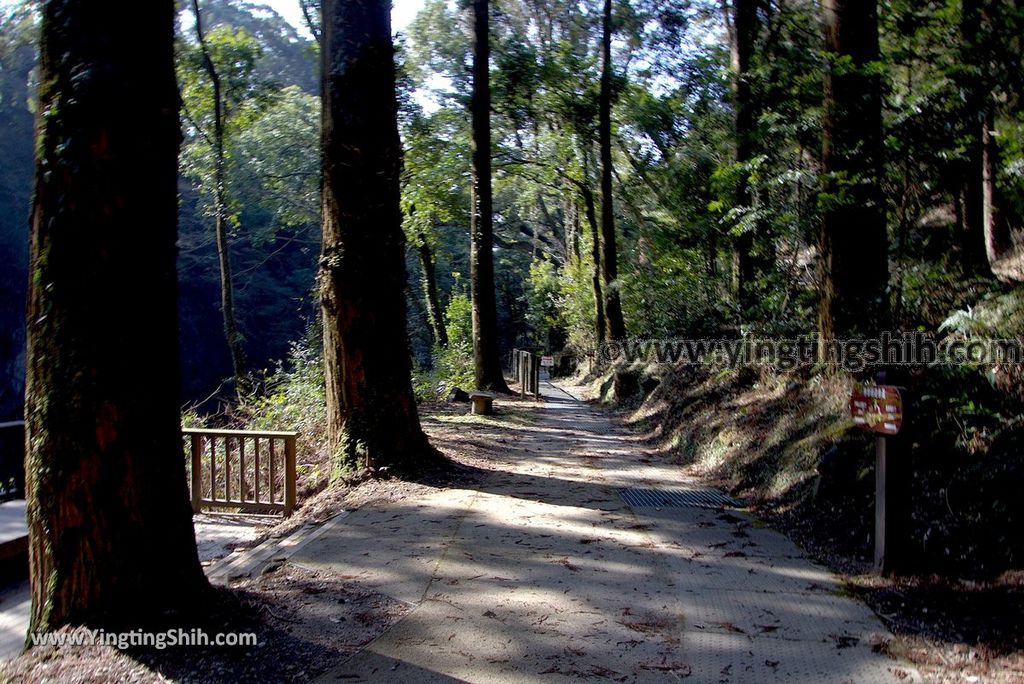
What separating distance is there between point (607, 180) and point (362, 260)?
52.6 feet

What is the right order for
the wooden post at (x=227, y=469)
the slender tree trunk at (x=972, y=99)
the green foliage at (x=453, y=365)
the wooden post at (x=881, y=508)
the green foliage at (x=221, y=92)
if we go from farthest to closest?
the green foliage at (x=221, y=92)
the green foliage at (x=453, y=365)
the wooden post at (x=227, y=469)
the slender tree trunk at (x=972, y=99)
the wooden post at (x=881, y=508)

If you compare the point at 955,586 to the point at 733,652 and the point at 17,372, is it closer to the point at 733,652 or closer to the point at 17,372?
the point at 733,652

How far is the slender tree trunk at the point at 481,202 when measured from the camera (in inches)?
674

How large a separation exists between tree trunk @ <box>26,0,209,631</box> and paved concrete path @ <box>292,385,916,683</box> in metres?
1.18

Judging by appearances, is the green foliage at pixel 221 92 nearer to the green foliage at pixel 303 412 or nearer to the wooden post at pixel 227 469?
the green foliage at pixel 303 412

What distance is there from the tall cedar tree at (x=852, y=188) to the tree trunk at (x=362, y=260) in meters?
4.85

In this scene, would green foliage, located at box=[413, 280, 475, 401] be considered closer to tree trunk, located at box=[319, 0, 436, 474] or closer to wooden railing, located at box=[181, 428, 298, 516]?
wooden railing, located at box=[181, 428, 298, 516]

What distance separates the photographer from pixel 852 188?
823cm

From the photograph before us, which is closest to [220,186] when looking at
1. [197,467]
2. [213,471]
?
[197,467]

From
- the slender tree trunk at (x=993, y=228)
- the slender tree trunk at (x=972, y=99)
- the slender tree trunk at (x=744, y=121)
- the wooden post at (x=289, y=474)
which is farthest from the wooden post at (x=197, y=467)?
the slender tree trunk at (x=993, y=228)

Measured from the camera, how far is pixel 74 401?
3.42 metres

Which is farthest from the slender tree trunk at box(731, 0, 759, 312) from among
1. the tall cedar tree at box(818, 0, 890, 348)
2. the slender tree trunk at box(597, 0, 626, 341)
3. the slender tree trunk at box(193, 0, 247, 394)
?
the slender tree trunk at box(193, 0, 247, 394)

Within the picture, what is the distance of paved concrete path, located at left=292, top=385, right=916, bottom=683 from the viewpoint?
3645 millimetres

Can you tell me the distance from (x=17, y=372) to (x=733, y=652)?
44200mm
